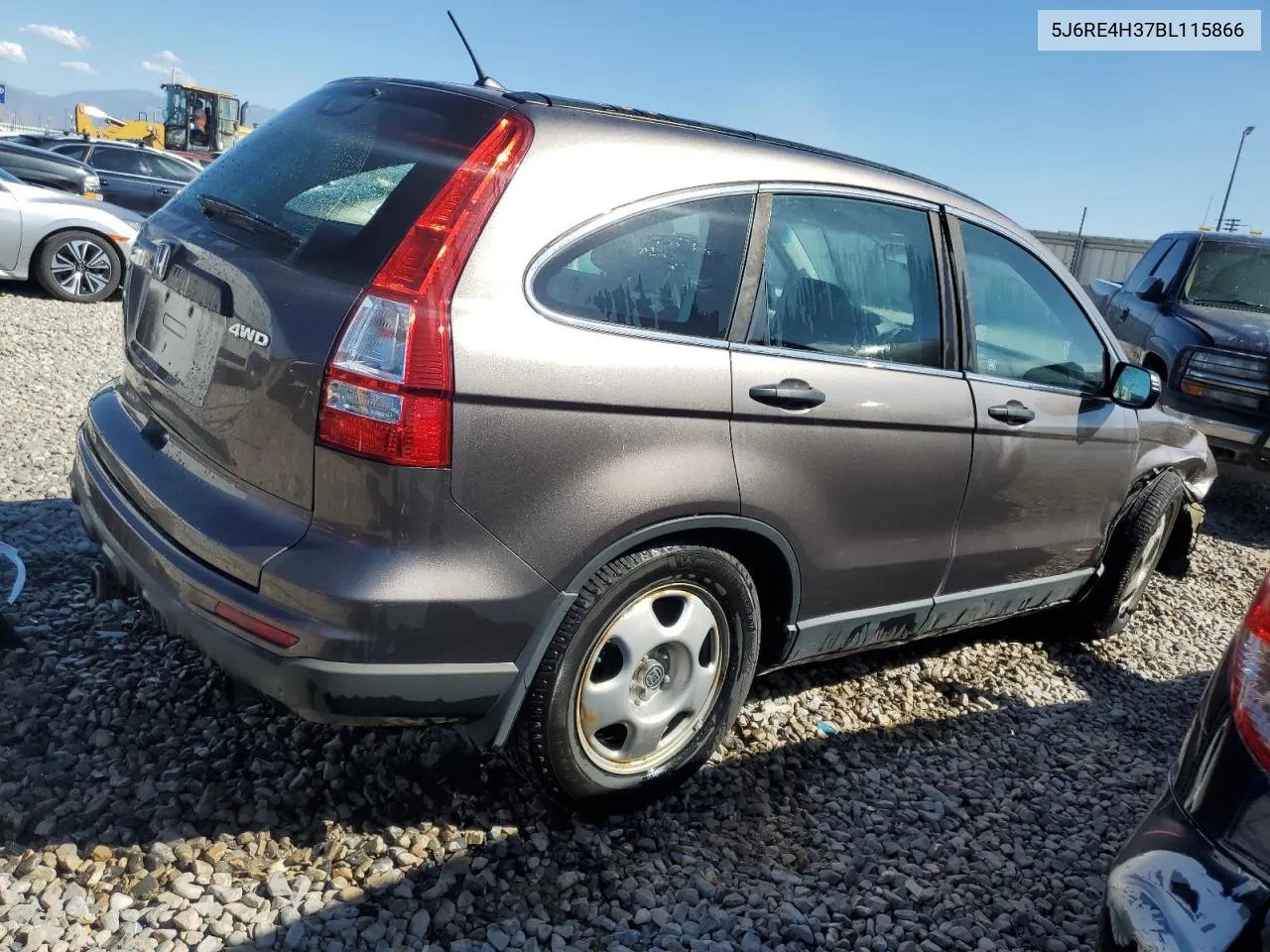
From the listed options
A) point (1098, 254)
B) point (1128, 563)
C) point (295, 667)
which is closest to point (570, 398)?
point (295, 667)

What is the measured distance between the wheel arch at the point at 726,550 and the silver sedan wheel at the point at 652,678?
157 mm

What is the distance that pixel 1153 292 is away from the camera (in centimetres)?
808

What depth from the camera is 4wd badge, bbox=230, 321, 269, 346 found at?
87.8 inches

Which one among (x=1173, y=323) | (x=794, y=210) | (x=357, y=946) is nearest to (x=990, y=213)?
(x=794, y=210)

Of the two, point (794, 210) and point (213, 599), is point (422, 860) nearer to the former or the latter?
point (213, 599)

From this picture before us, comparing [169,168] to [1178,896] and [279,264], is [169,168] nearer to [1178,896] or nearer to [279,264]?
[279,264]

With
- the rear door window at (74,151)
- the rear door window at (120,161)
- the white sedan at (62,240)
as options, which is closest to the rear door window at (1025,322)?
the white sedan at (62,240)

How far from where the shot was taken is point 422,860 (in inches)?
98.4

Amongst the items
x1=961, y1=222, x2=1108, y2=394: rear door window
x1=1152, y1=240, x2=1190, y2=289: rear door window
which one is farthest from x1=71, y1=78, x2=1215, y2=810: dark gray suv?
x1=1152, y1=240, x2=1190, y2=289: rear door window

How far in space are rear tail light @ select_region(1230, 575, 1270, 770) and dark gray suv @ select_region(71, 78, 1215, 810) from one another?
115 centimetres

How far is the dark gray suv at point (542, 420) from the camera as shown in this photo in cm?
212

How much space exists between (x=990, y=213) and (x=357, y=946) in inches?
121

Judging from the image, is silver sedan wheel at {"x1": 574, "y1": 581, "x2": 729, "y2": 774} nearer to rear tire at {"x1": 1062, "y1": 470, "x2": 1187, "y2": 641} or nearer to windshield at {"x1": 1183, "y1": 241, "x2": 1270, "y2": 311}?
rear tire at {"x1": 1062, "y1": 470, "x2": 1187, "y2": 641}

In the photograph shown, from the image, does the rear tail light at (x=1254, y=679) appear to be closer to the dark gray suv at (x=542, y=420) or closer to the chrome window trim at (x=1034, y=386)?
the dark gray suv at (x=542, y=420)
